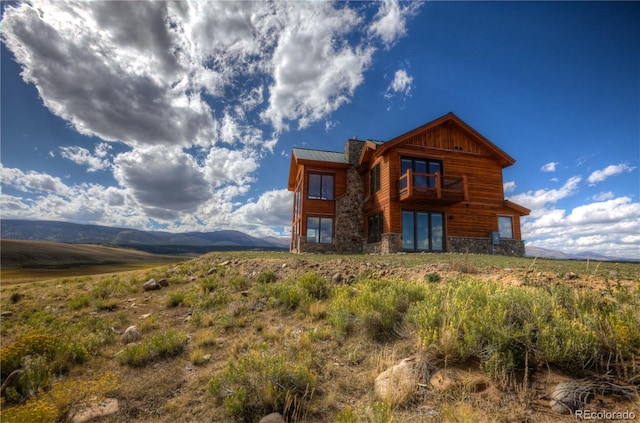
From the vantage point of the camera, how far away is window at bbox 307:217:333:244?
21547mm

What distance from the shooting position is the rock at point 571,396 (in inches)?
113

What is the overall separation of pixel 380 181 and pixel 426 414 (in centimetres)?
1725

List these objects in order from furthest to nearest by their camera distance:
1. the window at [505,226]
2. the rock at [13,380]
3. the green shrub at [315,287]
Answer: the window at [505,226] < the green shrub at [315,287] < the rock at [13,380]

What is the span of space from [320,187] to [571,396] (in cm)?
2010

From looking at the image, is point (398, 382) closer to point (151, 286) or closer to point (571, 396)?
point (571, 396)

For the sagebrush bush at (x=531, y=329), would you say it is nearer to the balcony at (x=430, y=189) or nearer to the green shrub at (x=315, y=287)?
the green shrub at (x=315, y=287)

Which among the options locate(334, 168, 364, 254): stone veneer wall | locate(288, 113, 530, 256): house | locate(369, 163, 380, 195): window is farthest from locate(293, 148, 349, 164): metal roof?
locate(369, 163, 380, 195): window

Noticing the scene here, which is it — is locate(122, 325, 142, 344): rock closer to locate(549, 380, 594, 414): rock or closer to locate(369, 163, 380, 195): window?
locate(549, 380, 594, 414): rock

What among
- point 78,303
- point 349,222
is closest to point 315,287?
point 78,303

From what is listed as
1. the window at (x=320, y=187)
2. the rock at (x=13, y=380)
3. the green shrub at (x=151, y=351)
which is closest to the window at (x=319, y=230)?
the window at (x=320, y=187)

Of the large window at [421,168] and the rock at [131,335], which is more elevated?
the large window at [421,168]

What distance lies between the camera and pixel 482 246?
18859mm

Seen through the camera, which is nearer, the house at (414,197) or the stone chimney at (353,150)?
the house at (414,197)

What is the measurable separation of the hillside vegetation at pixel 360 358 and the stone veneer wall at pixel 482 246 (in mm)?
12264
